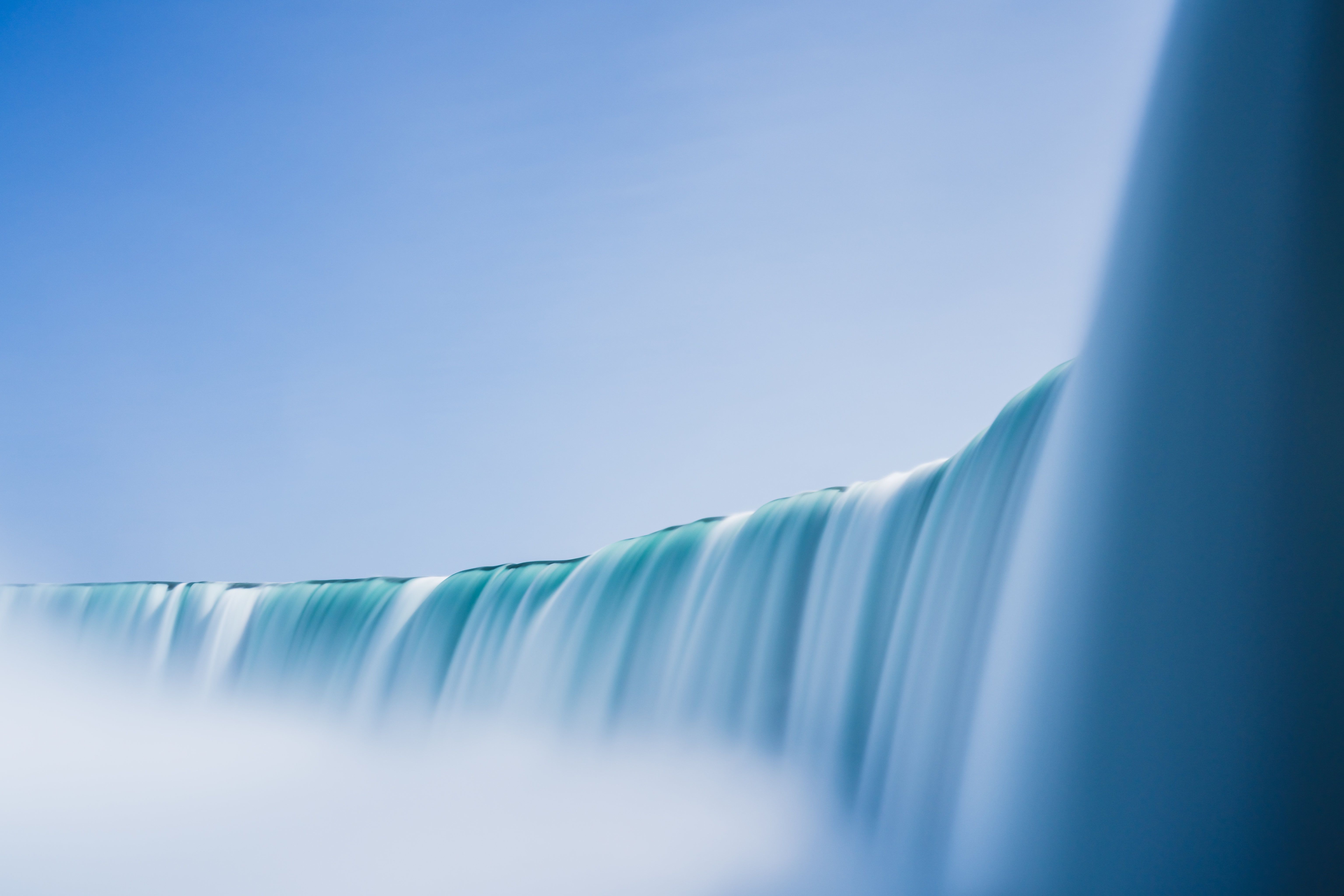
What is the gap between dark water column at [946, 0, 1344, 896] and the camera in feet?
5.78

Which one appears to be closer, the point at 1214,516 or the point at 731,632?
the point at 1214,516

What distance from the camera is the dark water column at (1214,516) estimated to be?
176 cm

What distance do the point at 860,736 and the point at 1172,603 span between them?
70.3 inches

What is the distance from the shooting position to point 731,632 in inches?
167

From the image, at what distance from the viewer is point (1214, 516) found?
185cm

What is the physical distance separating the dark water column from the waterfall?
2.33 feet

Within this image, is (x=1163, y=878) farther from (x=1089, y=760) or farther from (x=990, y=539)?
(x=990, y=539)

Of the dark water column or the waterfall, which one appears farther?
the waterfall

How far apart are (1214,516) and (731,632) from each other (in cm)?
258

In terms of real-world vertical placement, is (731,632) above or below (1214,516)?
below

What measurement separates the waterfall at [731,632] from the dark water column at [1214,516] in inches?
Answer: 28.0

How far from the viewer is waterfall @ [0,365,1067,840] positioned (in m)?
3.06

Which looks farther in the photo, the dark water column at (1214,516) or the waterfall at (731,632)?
the waterfall at (731,632)

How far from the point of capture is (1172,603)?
1.91 metres
